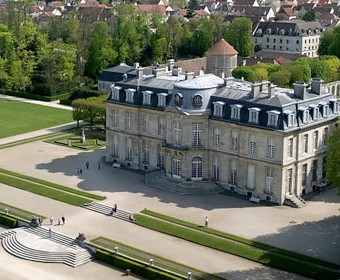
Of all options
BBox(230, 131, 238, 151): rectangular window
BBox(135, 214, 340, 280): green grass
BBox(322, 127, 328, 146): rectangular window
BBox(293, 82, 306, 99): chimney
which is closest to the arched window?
BBox(230, 131, 238, 151): rectangular window

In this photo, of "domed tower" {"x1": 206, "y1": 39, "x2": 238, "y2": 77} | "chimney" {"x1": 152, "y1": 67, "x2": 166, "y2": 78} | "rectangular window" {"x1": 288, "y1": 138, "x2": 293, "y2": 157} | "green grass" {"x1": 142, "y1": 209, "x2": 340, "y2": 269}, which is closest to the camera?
"green grass" {"x1": 142, "y1": 209, "x2": 340, "y2": 269}

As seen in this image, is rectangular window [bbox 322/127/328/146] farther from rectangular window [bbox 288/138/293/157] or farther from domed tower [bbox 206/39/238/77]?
domed tower [bbox 206/39/238/77]

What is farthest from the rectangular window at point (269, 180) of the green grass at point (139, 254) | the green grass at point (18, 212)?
the green grass at point (18, 212)

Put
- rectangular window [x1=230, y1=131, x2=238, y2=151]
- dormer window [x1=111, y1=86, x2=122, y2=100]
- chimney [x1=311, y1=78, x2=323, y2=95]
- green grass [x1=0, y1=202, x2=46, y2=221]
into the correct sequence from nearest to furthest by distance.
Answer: green grass [x1=0, y1=202, x2=46, y2=221] < rectangular window [x1=230, y1=131, x2=238, y2=151] < chimney [x1=311, y1=78, x2=323, y2=95] < dormer window [x1=111, y1=86, x2=122, y2=100]

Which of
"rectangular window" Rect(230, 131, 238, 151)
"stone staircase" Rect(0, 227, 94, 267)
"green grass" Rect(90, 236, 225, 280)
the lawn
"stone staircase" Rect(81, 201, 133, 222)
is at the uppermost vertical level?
"rectangular window" Rect(230, 131, 238, 151)

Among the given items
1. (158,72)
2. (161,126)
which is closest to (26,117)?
(158,72)

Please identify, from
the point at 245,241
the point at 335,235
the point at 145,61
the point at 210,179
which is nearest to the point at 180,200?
the point at 210,179

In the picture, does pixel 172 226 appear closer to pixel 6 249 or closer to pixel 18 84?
pixel 6 249
